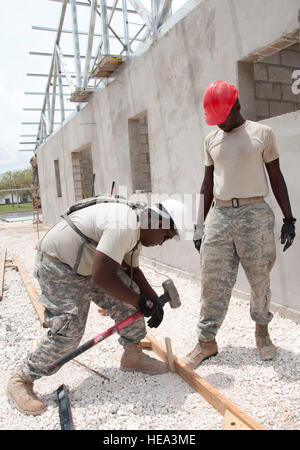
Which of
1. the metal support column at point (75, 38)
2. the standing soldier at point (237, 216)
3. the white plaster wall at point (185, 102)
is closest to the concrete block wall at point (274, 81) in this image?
the white plaster wall at point (185, 102)

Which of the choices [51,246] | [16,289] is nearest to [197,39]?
[51,246]

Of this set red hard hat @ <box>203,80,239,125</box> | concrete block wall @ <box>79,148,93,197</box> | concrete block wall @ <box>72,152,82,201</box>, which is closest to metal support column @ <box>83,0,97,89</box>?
concrete block wall @ <box>72,152,82,201</box>

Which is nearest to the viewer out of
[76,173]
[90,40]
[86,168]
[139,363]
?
[139,363]

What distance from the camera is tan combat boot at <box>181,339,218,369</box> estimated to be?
2.69 metres

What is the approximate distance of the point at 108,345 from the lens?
319cm

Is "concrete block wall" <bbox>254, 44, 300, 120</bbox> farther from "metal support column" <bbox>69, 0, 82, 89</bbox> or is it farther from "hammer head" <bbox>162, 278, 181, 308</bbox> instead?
"metal support column" <bbox>69, 0, 82, 89</bbox>

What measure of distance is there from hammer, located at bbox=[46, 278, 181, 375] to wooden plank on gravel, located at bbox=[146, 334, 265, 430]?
480 millimetres

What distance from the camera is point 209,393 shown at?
2.22 metres

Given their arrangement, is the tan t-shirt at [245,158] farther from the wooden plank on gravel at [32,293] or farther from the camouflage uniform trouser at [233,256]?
the wooden plank on gravel at [32,293]

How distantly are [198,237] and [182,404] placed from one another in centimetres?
125

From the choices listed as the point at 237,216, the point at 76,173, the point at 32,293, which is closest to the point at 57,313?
the point at 237,216

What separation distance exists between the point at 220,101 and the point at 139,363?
6.58 ft

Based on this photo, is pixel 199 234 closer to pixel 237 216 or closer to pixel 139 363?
pixel 237 216
